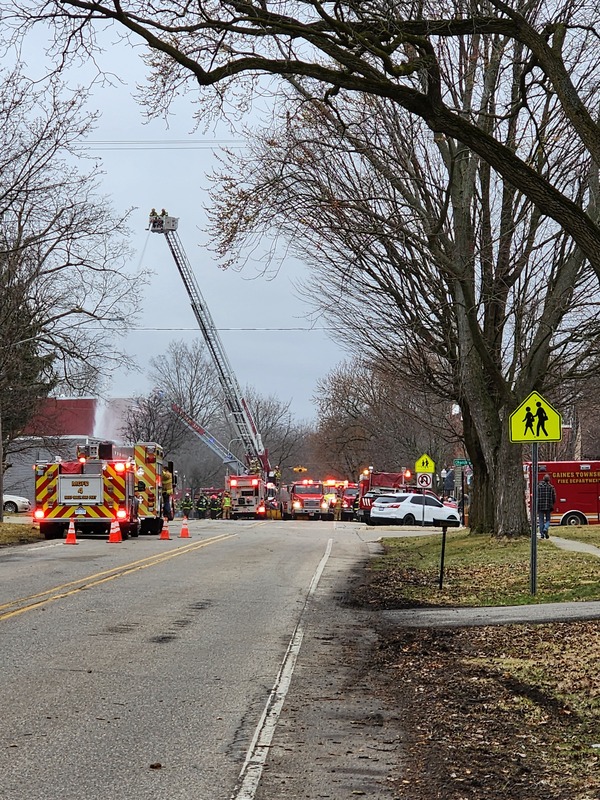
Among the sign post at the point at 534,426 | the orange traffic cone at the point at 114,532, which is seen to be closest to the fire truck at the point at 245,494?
the orange traffic cone at the point at 114,532

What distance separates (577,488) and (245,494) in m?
20.5

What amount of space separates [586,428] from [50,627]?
77.9 m

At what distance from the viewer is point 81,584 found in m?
16.7

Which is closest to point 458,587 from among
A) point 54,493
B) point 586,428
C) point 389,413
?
point 54,493

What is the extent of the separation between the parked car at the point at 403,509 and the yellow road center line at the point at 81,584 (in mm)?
26931

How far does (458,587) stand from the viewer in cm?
1822

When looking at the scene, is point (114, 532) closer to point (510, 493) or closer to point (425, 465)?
point (425, 465)

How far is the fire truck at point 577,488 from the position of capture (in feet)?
148

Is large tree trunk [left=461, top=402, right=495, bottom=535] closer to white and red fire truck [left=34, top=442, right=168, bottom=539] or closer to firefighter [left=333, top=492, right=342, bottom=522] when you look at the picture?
white and red fire truck [left=34, top=442, right=168, bottom=539]

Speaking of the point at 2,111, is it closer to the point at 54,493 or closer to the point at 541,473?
the point at 54,493

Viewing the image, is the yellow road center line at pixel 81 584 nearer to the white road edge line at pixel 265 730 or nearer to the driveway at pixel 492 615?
the white road edge line at pixel 265 730

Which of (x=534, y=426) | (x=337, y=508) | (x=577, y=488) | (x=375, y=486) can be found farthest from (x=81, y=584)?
(x=337, y=508)

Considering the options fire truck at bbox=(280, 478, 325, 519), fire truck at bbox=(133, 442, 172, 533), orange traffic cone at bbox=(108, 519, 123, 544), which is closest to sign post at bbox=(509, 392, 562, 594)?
orange traffic cone at bbox=(108, 519, 123, 544)

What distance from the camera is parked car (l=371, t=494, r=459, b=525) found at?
51625mm
